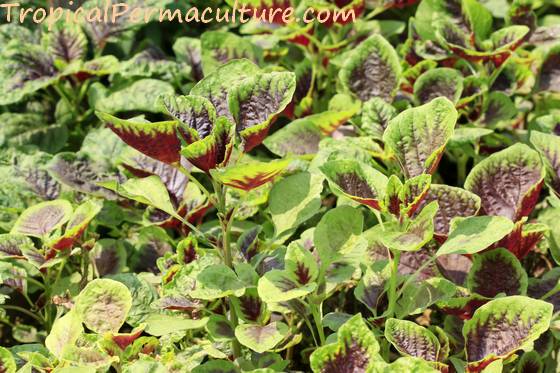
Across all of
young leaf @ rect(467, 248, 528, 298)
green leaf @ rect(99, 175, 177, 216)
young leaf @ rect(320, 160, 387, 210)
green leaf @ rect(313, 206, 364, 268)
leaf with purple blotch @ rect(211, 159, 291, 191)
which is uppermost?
leaf with purple blotch @ rect(211, 159, 291, 191)

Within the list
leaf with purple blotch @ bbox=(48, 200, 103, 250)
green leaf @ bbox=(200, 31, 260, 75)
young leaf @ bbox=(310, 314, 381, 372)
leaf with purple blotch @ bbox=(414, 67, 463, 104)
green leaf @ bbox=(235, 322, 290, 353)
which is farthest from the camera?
green leaf @ bbox=(200, 31, 260, 75)

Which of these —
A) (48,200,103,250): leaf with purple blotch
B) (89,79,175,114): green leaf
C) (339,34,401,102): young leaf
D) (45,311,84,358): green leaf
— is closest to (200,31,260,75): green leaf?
(89,79,175,114): green leaf

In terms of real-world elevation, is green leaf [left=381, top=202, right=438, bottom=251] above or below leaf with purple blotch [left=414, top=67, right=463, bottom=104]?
below

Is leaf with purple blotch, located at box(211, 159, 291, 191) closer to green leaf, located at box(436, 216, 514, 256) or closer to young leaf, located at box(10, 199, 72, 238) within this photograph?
green leaf, located at box(436, 216, 514, 256)

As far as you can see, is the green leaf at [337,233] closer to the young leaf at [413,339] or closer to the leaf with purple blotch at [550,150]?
the young leaf at [413,339]

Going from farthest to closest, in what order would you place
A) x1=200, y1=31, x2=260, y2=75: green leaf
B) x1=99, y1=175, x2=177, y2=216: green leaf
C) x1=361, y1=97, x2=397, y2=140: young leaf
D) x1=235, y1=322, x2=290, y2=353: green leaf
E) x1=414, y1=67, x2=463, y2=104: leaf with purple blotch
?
1. x1=200, y1=31, x2=260, y2=75: green leaf
2. x1=414, y1=67, x2=463, y2=104: leaf with purple blotch
3. x1=361, y1=97, x2=397, y2=140: young leaf
4. x1=99, y1=175, x2=177, y2=216: green leaf
5. x1=235, y1=322, x2=290, y2=353: green leaf

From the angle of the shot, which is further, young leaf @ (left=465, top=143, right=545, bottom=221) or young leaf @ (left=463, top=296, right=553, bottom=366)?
young leaf @ (left=465, top=143, right=545, bottom=221)

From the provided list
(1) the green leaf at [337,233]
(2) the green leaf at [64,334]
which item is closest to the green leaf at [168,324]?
(2) the green leaf at [64,334]
